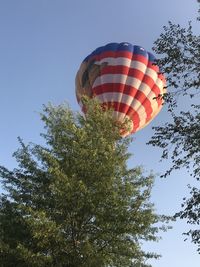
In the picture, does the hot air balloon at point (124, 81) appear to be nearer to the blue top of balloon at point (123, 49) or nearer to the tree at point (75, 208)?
the blue top of balloon at point (123, 49)

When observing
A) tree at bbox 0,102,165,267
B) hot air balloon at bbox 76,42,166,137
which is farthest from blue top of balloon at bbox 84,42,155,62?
tree at bbox 0,102,165,267

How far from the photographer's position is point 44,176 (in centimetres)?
1898

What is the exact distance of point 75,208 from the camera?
1753 centimetres

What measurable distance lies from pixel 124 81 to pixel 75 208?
16764 mm

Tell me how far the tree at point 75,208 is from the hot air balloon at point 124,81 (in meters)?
13.2

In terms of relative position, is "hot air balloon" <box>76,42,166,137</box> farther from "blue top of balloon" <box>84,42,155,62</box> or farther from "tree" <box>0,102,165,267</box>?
"tree" <box>0,102,165,267</box>

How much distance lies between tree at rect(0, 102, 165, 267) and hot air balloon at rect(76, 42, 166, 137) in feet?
43.2

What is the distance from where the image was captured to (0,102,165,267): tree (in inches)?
658

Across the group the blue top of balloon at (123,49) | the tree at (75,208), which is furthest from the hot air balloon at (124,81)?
the tree at (75,208)

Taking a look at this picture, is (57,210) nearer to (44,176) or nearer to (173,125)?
(44,176)

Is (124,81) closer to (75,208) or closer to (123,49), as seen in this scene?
(123,49)

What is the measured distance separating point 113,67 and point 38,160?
49.7 feet

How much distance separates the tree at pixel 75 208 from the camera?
16703 mm

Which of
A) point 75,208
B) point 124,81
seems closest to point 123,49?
point 124,81
